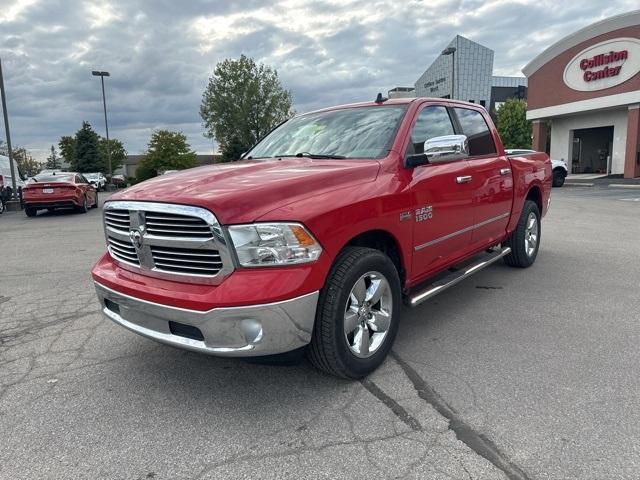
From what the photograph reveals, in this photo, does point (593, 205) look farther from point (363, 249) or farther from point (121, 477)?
point (121, 477)

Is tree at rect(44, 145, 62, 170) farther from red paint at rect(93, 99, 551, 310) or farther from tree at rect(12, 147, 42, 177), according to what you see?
red paint at rect(93, 99, 551, 310)

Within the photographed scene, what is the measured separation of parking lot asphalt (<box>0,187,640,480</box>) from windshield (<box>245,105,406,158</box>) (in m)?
1.59

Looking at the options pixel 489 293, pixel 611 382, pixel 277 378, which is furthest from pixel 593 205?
pixel 277 378

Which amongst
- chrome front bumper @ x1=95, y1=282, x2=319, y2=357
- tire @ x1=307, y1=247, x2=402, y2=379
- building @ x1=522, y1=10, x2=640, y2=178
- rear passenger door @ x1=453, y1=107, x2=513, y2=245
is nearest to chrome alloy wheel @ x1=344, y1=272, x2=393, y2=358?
tire @ x1=307, y1=247, x2=402, y2=379

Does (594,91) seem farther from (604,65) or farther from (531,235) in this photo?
(531,235)

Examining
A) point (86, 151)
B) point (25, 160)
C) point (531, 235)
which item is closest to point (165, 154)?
point (86, 151)

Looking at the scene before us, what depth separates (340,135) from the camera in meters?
4.10

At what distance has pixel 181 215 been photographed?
9.12 feet

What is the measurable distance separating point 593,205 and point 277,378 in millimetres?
14000

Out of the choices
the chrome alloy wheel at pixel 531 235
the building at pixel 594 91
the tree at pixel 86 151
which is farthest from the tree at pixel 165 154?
the chrome alloy wheel at pixel 531 235

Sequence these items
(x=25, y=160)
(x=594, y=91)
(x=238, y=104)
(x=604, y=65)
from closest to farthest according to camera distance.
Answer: (x=604, y=65) → (x=594, y=91) → (x=238, y=104) → (x=25, y=160)

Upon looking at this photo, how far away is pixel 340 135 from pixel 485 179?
1594 mm

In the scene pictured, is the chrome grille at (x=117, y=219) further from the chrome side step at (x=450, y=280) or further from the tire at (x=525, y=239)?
the tire at (x=525, y=239)

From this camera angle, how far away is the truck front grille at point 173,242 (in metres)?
2.71
